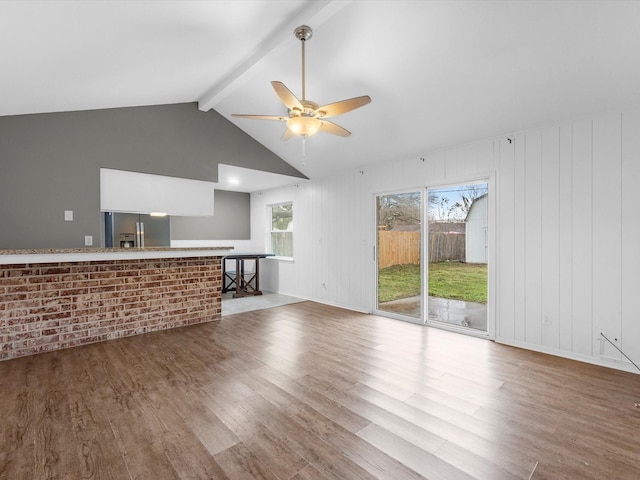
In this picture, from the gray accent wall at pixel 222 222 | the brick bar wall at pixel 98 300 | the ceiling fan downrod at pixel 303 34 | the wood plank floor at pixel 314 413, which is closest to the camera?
the wood plank floor at pixel 314 413

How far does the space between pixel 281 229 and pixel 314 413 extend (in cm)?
523

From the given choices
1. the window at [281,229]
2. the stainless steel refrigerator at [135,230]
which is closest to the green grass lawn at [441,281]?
the window at [281,229]

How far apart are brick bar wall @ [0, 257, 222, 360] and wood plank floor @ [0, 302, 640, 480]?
0.28 meters

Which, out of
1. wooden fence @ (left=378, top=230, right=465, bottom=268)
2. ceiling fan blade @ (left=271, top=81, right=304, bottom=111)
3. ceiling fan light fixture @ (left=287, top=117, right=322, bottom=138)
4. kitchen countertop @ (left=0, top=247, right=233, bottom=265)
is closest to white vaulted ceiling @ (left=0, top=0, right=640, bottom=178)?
ceiling fan blade @ (left=271, top=81, right=304, bottom=111)

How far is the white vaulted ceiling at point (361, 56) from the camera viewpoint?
2.22 m

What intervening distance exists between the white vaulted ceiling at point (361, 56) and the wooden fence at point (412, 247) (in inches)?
50.4

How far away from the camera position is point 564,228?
10.5 feet

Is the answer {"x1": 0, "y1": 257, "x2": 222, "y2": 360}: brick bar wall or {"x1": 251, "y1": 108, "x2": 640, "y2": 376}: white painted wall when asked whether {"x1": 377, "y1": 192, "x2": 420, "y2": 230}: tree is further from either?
{"x1": 0, "y1": 257, "x2": 222, "y2": 360}: brick bar wall

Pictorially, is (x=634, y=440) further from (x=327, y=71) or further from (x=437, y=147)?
(x=327, y=71)

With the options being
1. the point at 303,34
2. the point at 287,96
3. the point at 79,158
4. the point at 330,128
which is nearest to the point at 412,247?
the point at 330,128

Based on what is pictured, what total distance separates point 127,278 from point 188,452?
2837 mm

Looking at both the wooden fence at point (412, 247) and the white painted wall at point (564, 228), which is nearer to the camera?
the white painted wall at point (564, 228)

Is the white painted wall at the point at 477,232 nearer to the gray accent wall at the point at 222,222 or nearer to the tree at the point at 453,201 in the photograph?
the tree at the point at 453,201

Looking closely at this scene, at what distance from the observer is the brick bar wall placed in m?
3.23
